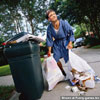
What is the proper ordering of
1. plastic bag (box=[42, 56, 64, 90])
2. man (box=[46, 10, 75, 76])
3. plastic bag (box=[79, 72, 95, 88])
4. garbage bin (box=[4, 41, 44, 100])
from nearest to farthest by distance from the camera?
garbage bin (box=[4, 41, 44, 100]) < plastic bag (box=[79, 72, 95, 88]) < plastic bag (box=[42, 56, 64, 90]) < man (box=[46, 10, 75, 76])

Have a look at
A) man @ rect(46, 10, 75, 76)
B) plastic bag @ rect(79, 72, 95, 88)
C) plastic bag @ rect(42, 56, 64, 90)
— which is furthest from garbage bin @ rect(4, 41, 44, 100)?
plastic bag @ rect(79, 72, 95, 88)

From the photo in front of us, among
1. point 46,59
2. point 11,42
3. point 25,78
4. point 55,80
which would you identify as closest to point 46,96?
point 55,80

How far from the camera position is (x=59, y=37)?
2418 mm

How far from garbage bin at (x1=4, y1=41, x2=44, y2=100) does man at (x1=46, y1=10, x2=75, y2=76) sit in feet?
2.56

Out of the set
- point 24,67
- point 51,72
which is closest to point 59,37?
point 51,72

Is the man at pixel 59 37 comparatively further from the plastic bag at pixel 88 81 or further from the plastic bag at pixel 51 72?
the plastic bag at pixel 88 81

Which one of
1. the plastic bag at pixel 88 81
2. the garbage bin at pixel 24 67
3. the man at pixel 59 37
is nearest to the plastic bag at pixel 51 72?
the man at pixel 59 37

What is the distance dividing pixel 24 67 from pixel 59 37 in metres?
1.16

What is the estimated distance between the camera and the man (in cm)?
238

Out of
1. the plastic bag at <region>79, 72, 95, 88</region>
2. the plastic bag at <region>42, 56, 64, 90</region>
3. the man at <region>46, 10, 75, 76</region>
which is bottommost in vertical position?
the plastic bag at <region>79, 72, 95, 88</region>

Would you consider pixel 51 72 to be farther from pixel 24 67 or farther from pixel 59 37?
pixel 59 37

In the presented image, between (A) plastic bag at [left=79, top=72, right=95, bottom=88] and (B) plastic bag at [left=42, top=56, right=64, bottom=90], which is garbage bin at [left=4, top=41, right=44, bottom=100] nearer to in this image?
(B) plastic bag at [left=42, top=56, right=64, bottom=90]

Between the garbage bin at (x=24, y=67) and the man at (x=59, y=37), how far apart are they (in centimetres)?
78

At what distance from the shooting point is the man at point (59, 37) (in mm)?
2383
